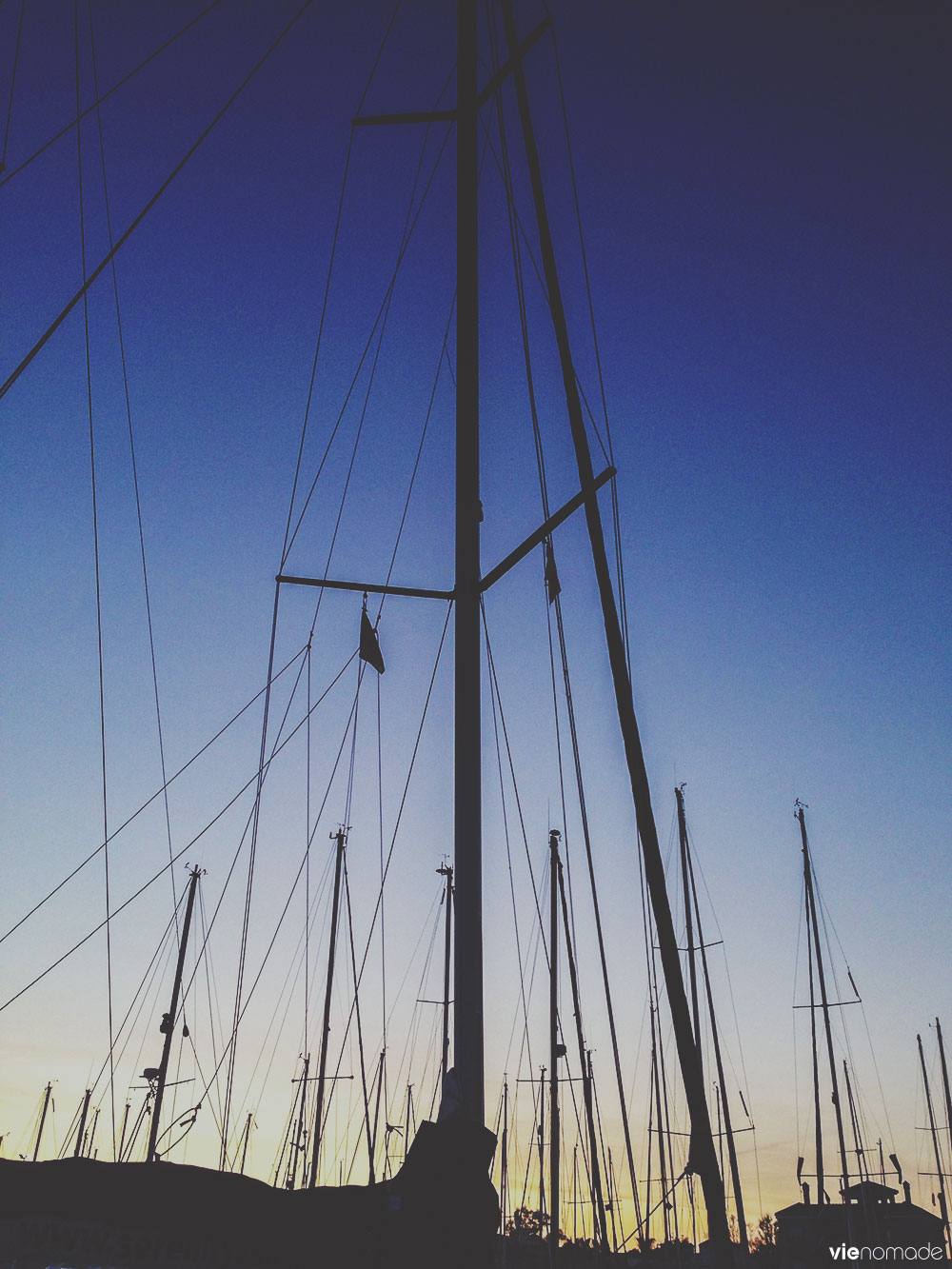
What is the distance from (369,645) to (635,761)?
14.8 feet

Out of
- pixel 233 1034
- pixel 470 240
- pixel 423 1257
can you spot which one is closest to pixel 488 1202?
pixel 423 1257

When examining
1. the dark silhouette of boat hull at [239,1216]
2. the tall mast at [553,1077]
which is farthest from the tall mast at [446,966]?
the dark silhouette of boat hull at [239,1216]

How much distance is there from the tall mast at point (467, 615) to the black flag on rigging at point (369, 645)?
2.16 meters

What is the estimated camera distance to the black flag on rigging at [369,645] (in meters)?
10.5

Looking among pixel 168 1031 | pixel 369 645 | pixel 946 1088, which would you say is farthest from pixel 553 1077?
pixel 946 1088

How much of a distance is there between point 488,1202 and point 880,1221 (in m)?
64.2

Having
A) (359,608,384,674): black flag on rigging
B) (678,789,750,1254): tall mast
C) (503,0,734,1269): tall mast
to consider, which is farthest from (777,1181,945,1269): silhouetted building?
(503,0,734,1269): tall mast

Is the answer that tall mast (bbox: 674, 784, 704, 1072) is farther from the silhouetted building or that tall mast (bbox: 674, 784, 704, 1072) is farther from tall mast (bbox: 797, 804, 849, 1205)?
the silhouetted building

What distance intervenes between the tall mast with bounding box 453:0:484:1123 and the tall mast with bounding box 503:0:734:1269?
2.42 feet

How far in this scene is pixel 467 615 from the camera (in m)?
8.48

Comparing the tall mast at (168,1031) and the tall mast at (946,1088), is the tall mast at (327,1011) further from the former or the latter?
the tall mast at (946,1088)

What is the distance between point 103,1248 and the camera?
4973 millimetres

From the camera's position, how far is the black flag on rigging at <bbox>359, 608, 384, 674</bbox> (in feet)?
34.6

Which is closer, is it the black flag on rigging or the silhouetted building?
the black flag on rigging
